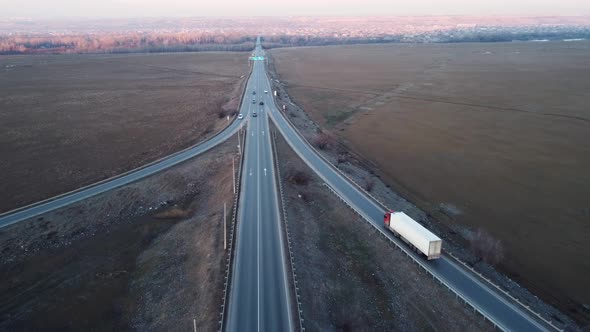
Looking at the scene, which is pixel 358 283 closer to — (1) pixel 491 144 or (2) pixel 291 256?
(2) pixel 291 256

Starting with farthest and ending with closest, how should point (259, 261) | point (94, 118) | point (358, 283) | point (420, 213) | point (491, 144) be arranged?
point (94, 118)
point (491, 144)
point (420, 213)
point (358, 283)
point (259, 261)

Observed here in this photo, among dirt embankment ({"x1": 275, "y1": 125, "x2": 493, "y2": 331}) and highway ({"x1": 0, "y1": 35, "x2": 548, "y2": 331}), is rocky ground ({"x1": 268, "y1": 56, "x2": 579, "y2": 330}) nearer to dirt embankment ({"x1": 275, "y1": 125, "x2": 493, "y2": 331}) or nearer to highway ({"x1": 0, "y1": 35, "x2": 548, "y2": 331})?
highway ({"x1": 0, "y1": 35, "x2": 548, "y2": 331})

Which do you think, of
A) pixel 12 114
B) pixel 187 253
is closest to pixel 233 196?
pixel 187 253

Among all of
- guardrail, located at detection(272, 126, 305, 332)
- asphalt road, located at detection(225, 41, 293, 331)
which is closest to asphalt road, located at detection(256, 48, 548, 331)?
guardrail, located at detection(272, 126, 305, 332)

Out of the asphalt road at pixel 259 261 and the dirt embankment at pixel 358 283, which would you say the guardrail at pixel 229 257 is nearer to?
the asphalt road at pixel 259 261

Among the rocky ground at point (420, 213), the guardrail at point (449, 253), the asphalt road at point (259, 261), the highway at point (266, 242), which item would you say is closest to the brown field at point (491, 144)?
the rocky ground at point (420, 213)

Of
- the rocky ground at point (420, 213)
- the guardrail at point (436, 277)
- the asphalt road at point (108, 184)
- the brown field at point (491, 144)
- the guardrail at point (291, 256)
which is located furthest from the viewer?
the asphalt road at point (108, 184)

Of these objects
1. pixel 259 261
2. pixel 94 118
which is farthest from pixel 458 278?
pixel 94 118
